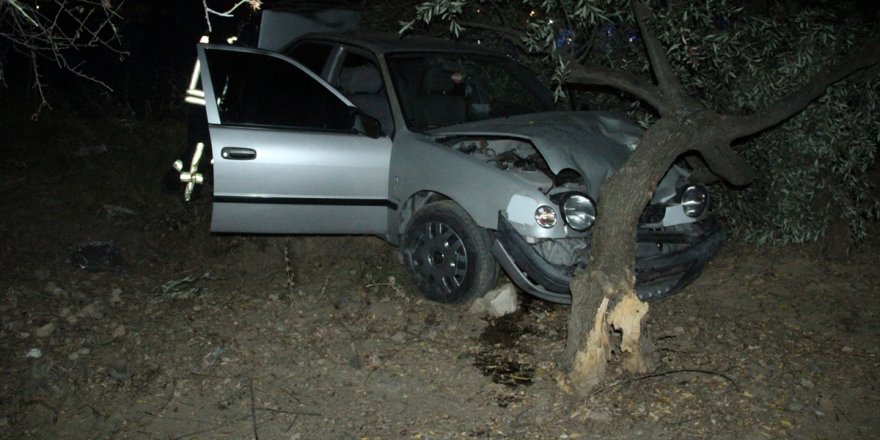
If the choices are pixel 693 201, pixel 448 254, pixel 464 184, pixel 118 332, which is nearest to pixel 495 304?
pixel 448 254

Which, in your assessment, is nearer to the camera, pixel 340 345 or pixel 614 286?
pixel 614 286

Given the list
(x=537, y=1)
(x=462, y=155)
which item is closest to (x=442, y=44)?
(x=537, y=1)

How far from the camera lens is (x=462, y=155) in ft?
17.6

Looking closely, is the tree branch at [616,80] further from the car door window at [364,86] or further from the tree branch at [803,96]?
the car door window at [364,86]

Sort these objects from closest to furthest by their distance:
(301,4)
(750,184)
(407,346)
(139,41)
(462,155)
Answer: (407,346) < (462,155) < (750,184) < (301,4) < (139,41)

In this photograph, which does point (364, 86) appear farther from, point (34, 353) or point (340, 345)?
point (34, 353)

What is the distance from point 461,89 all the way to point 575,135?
116 cm

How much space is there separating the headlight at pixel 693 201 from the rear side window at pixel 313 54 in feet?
9.99

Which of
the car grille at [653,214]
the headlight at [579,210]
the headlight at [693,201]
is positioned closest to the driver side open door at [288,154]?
the headlight at [579,210]

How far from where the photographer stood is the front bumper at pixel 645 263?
16.1 ft

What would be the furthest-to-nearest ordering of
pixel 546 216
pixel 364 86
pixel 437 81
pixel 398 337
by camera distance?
1. pixel 364 86
2. pixel 437 81
3. pixel 398 337
4. pixel 546 216

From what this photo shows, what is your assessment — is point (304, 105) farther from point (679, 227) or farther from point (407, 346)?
point (679, 227)

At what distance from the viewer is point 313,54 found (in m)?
6.93

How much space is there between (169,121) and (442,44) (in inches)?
147
